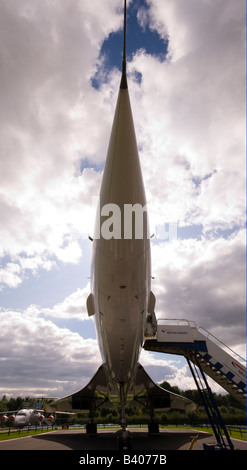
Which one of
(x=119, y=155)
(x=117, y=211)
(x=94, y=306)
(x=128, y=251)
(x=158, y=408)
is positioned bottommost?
(x=158, y=408)

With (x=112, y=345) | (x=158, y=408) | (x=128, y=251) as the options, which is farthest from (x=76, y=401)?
(x=128, y=251)

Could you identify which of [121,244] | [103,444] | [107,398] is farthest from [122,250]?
[107,398]

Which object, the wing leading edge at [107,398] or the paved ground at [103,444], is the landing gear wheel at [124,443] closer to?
the paved ground at [103,444]

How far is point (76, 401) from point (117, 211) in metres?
14.7

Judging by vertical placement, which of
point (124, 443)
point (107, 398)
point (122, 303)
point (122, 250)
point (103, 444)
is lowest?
point (103, 444)

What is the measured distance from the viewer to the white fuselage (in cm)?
366

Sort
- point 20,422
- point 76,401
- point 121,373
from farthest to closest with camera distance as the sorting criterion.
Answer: point 20,422 < point 76,401 < point 121,373

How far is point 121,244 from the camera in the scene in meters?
3.96

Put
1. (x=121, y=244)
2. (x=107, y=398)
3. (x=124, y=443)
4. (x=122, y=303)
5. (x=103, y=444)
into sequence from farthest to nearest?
(x=107, y=398) < (x=103, y=444) < (x=124, y=443) < (x=122, y=303) < (x=121, y=244)

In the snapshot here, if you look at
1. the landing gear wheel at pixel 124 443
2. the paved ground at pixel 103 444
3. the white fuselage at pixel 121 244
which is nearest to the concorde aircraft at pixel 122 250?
the white fuselage at pixel 121 244

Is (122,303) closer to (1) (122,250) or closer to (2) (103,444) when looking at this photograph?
(1) (122,250)

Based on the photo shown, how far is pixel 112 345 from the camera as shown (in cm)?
629

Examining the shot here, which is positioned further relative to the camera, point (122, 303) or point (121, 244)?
point (122, 303)
